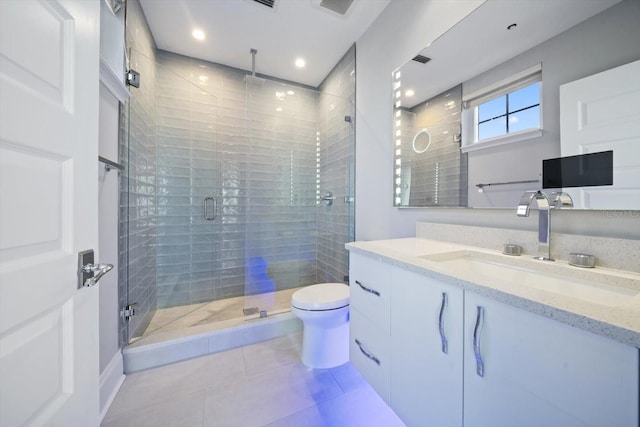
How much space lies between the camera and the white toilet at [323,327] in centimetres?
153

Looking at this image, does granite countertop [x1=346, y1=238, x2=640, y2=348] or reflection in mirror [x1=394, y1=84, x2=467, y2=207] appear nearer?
granite countertop [x1=346, y1=238, x2=640, y2=348]

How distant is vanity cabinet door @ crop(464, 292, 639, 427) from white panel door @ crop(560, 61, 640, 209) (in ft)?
2.15

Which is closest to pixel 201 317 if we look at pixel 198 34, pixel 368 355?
pixel 368 355

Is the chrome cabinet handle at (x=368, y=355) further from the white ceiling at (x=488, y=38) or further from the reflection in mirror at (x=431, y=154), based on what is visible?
the white ceiling at (x=488, y=38)

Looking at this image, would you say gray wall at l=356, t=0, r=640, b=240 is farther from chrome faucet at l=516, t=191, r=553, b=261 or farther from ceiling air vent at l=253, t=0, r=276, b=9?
ceiling air vent at l=253, t=0, r=276, b=9

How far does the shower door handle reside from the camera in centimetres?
253

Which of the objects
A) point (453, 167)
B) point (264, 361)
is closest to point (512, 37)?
point (453, 167)

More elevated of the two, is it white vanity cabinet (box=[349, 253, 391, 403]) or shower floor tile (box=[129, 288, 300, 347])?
white vanity cabinet (box=[349, 253, 391, 403])

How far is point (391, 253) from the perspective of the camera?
1.04 meters

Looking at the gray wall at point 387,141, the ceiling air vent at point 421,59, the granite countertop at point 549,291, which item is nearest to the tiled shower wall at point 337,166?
the gray wall at point 387,141

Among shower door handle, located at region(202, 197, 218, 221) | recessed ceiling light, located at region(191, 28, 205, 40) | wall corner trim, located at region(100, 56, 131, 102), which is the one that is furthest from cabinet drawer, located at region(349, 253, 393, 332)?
recessed ceiling light, located at region(191, 28, 205, 40)

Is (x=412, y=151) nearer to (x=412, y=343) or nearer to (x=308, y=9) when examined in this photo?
(x=412, y=343)

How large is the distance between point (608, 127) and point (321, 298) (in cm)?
158

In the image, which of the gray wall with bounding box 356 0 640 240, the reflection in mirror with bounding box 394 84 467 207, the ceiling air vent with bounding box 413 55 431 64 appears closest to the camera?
the gray wall with bounding box 356 0 640 240
